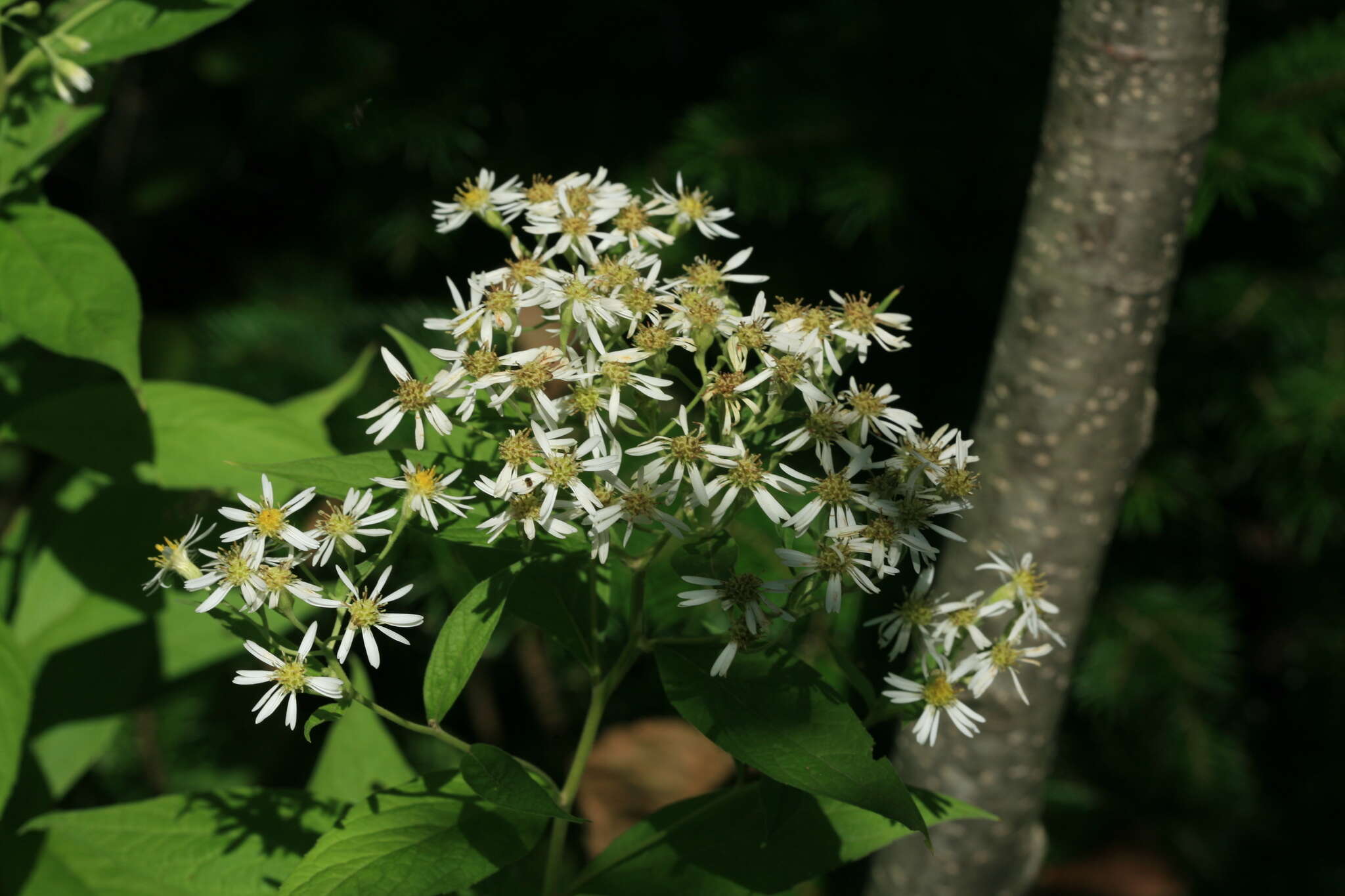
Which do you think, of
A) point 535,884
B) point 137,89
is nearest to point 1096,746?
point 535,884

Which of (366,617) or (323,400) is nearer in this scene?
(366,617)

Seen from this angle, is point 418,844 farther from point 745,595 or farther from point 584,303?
point 584,303

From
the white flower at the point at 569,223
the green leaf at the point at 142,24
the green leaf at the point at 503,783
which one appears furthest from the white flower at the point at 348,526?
the green leaf at the point at 142,24

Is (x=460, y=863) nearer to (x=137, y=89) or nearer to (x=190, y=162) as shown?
(x=190, y=162)

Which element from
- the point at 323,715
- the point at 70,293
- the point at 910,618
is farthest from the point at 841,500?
the point at 70,293

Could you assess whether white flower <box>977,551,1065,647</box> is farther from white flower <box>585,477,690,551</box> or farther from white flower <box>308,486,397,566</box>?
white flower <box>308,486,397,566</box>

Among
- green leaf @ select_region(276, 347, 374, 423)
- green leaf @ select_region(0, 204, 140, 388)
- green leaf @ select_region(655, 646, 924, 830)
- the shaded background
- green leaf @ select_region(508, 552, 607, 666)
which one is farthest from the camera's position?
the shaded background

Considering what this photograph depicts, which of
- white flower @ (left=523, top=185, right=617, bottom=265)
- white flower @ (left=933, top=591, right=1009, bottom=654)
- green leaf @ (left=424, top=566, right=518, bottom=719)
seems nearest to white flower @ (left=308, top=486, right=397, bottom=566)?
green leaf @ (left=424, top=566, right=518, bottom=719)
